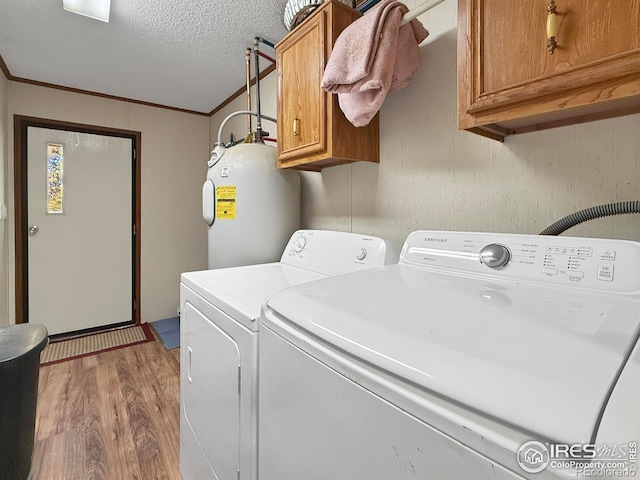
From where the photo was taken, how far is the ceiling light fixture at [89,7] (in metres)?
1.64

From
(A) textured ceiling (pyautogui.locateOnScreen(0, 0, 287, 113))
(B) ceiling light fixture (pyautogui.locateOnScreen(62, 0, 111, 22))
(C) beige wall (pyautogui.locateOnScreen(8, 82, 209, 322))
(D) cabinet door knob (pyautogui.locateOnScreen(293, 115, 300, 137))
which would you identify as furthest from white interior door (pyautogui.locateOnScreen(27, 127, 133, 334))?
(D) cabinet door knob (pyautogui.locateOnScreen(293, 115, 300, 137))

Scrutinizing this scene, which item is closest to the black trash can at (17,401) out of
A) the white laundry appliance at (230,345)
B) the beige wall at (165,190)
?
the white laundry appliance at (230,345)

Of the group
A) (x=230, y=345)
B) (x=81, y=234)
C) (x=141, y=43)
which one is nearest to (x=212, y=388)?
(x=230, y=345)

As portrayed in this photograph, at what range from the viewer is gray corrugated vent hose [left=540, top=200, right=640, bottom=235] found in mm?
776

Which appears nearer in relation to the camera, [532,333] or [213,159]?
[532,333]

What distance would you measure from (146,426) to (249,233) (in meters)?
1.23

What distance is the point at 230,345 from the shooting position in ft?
3.08

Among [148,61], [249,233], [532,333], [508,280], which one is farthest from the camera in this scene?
[148,61]

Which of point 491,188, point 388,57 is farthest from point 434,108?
point 491,188

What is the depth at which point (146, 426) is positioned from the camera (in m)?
1.75

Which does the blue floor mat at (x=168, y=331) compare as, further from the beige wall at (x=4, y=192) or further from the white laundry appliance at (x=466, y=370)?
the white laundry appliance at (x=466, y=370)

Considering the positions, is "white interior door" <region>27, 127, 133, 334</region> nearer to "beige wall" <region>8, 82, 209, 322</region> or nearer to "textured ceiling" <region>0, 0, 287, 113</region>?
"beige wall" <region>8, 82, 209, 322</region>

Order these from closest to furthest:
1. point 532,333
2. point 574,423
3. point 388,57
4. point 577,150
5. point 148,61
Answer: point 574,423, point 532,333, point 577,150, point 388,57, point 148,61

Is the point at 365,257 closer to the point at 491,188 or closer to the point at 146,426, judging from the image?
the point at 491,188
